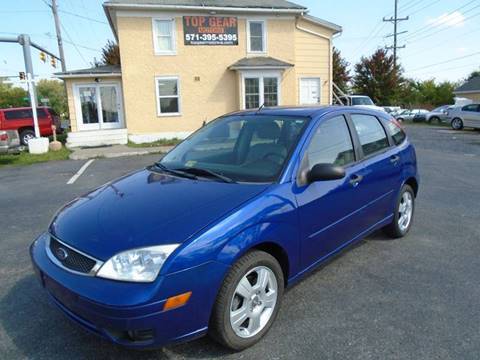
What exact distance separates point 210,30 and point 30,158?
904 centimetres

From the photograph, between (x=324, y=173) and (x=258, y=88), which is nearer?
(x=324, y=173)

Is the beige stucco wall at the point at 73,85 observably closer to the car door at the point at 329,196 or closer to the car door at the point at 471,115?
the car door at the point at 329,196

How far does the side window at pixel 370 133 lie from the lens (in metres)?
3.88

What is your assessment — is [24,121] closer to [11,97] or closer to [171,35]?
[171,35]

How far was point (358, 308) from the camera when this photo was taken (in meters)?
3.12

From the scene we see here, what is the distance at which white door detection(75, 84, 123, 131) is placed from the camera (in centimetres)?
1652

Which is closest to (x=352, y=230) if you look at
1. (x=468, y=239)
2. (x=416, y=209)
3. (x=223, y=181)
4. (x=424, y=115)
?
(x=223, y=181)

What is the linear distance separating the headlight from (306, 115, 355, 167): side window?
4.92 ft

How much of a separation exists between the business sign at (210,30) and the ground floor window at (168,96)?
183cm

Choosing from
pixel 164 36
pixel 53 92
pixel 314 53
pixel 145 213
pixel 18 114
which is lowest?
pixel 145 213

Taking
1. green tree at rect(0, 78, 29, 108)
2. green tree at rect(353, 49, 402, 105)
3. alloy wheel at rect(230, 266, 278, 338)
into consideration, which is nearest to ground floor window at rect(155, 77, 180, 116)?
alloy wheel at rect(230, 266, 278, 338)

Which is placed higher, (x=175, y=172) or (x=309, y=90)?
(x=309, y=90)

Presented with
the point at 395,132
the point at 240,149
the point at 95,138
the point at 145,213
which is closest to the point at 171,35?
the point at 95,138

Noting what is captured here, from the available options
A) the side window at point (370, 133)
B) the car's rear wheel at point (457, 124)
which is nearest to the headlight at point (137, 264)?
the side window at point (370, 133)
